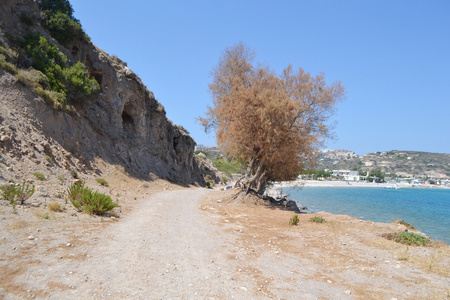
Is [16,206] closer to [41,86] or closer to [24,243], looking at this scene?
[24,243]

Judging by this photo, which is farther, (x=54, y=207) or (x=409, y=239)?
(x=409, y=239)

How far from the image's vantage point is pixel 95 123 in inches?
947

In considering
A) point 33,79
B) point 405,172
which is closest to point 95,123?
point 33,79

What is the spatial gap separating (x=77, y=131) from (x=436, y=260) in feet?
66.7

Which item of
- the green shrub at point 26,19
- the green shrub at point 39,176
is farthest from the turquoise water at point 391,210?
the green shrub at point 26,19

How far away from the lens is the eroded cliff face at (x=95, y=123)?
14508 millimetres

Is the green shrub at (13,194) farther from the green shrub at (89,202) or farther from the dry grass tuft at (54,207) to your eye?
the green shrub at (89,202)

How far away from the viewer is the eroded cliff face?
14.5 metres

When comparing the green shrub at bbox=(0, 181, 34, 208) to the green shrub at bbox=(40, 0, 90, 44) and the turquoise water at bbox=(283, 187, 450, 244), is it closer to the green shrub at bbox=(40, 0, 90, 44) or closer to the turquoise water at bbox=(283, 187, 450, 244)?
the turquoise water at bbox=(283, 187, 450, 244)

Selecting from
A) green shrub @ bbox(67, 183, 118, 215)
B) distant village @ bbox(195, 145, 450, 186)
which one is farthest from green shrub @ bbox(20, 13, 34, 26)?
distant village @ bbox(195, 145, 450, 186)

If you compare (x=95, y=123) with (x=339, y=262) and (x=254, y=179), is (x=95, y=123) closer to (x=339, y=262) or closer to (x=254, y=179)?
(x=254, y=179)

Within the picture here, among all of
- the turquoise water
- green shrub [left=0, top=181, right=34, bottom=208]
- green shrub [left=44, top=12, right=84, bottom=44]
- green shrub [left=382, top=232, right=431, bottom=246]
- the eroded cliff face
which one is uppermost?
green shrub [left=44, top=12, right=84, bottom=44]

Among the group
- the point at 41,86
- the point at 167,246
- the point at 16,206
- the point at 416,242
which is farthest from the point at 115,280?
the point at 41,86

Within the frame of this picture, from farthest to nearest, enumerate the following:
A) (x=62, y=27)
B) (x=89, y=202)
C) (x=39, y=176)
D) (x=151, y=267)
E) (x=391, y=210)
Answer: (x=391, y=210), (x=62, y=27), (x=39, y=176), (x=89, y=202), (x=151, y=267)
